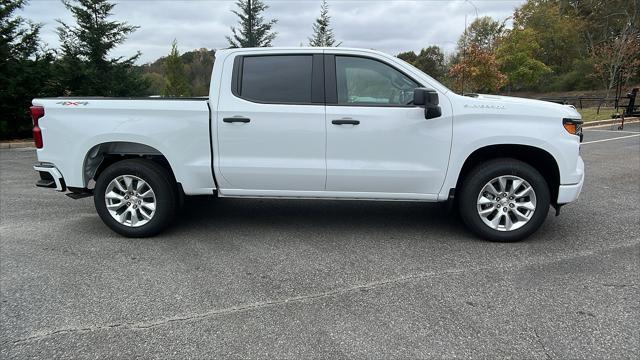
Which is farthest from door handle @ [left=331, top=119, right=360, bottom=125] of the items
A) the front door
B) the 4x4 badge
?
the 4x4 badge

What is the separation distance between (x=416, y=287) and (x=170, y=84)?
33.7 meters

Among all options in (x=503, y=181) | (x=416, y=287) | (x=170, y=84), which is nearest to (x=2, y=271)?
(x=416, y=287)

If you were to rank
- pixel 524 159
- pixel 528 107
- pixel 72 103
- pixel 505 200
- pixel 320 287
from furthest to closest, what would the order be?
1. pixel 524 159
2. pixel 72 103
3. pixel 505 200
4. pixel 528 107
5. pixel 320 287

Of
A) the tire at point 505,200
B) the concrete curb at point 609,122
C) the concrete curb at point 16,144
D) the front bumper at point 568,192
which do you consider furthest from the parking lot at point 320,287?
the concrete curb at point 609,122

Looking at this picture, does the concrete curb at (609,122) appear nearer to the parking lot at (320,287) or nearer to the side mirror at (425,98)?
the parking lot at (320,287)

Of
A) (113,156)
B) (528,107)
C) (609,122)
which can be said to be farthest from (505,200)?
(609,122)

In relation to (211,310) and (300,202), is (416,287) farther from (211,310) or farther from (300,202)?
(300,202)

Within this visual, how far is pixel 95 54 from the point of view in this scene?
16375mm

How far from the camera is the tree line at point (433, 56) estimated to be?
13.3 meters

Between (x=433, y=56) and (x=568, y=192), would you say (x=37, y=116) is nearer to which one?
(x=568, y=192)

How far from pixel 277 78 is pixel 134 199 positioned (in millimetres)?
1972

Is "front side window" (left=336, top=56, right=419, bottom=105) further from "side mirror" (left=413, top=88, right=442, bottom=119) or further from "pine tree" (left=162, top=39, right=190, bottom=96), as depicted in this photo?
"pine tree" (left=162, top=39, right=190, bottom=96)

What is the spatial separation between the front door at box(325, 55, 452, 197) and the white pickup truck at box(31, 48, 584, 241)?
1 cm

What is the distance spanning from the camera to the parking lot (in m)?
2.80
